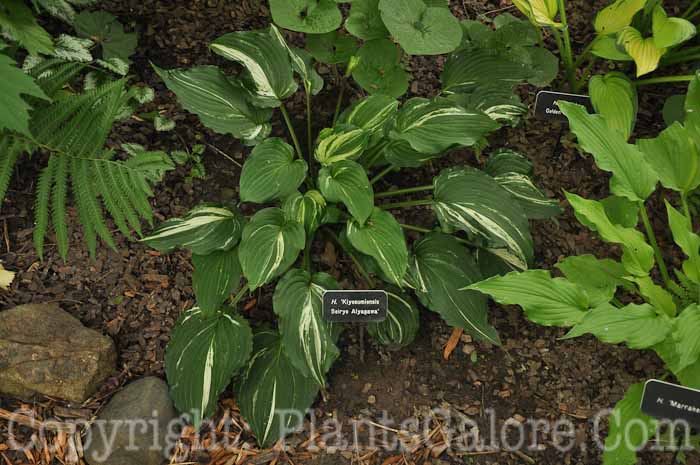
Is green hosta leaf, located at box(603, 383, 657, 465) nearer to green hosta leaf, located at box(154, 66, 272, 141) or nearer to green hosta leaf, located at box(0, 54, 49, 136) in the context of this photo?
green hosta leaf, located at box(154, 66, 272, 141)

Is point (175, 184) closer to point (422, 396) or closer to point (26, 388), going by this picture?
point (26, 388)

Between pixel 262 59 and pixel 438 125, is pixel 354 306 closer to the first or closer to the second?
pixel 438 125

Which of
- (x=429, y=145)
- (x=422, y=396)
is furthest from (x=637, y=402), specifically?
(x=429, y=145)

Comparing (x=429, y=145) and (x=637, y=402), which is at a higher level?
(x=429, y=145)

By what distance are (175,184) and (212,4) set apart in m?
0.81

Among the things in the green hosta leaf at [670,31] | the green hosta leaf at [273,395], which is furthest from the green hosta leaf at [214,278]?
the green hosta leaf at [670,31]

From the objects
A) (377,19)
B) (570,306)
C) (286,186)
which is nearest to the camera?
(570,306)

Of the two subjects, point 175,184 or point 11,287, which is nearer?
point 11,287

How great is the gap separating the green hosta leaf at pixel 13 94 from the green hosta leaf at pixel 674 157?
179 centimetres

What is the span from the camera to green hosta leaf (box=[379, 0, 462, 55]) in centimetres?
184

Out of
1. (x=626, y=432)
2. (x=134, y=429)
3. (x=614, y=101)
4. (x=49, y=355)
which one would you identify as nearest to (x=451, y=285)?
(x=626, y=432)

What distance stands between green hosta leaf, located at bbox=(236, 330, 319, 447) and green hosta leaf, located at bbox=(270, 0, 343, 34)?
104cm

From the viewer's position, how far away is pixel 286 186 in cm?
185

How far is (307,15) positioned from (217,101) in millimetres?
405
